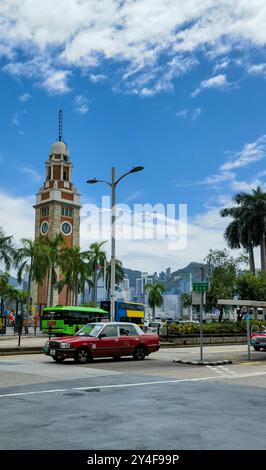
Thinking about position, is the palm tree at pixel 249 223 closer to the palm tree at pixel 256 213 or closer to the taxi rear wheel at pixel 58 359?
the palm tree at pixel 256 213

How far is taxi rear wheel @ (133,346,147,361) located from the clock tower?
78.1 meters

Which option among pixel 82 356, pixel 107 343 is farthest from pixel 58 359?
pixel 107 343

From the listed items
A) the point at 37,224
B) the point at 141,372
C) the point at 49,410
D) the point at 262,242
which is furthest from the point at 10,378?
the point at 37,224

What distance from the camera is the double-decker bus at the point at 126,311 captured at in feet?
169

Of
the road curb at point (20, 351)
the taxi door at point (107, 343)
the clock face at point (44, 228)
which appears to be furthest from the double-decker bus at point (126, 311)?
the clock face at point (44, 228)

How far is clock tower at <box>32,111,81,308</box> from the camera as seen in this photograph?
333ft

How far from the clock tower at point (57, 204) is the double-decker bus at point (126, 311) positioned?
151ft

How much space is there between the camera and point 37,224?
106438 mm

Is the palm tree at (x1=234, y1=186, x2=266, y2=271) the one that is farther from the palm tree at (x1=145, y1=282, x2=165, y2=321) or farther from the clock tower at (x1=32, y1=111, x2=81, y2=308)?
the palm tree at (x1=145, y1=282, x2=165, y2=321)

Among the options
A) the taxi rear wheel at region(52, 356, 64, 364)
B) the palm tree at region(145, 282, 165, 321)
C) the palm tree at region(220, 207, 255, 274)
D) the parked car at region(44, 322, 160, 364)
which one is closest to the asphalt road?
the parked car at region(44, 322, 160, 364)

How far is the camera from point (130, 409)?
9.37 m

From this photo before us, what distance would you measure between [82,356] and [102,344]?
916mm

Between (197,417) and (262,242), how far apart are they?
205 feet
